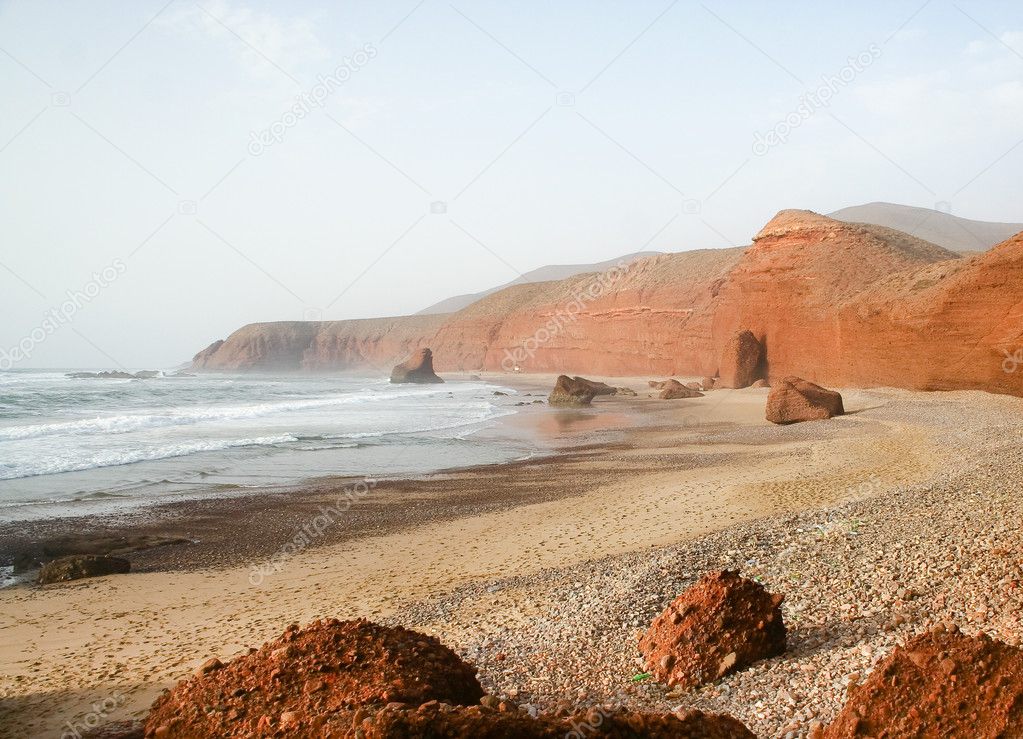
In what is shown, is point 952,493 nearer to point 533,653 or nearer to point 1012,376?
point 533,653

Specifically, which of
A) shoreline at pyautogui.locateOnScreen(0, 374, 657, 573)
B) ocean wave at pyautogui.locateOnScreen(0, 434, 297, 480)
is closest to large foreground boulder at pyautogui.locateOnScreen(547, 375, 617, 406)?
ocean wave at pyautogui.locateOnScreen(0, 434, 297, 480)

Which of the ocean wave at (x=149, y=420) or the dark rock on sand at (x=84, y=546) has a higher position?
the ocean wave at (x=149, y=420)

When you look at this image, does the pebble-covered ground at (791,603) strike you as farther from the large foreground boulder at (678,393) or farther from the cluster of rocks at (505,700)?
the large foreground boulder at (678,393)

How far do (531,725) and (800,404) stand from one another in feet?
61.6

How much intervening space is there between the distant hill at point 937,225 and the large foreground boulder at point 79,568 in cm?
11465

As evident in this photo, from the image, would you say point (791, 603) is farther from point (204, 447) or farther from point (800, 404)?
point (204, 447)

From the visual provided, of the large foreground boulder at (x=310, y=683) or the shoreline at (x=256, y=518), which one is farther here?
the shoreline at (x=256, y=518)

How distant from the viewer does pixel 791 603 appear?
551 centimetres

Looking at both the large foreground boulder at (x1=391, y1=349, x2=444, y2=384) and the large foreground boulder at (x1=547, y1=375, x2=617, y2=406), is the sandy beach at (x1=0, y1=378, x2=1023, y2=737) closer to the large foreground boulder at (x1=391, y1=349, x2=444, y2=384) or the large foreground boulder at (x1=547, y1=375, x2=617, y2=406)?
the large foreground boulder at (x1=547, y1=375, x2=617, y2=406)

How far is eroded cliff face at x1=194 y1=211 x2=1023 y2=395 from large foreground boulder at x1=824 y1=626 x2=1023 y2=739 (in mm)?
19473

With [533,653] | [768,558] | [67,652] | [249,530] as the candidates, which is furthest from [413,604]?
[249,530]

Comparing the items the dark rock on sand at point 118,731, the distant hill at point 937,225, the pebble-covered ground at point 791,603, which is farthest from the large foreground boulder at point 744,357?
the distant hill at point 937,225

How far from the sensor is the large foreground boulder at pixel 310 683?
11.5ft

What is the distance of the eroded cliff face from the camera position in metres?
20.6
